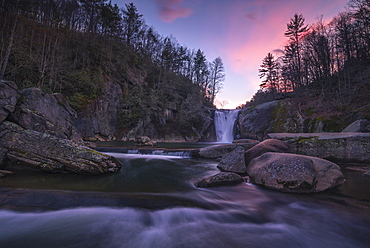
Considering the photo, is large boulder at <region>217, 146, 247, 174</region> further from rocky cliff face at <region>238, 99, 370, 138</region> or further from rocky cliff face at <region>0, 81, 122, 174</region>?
rocky cliff face at <region>238, 99, 370, 138</region>

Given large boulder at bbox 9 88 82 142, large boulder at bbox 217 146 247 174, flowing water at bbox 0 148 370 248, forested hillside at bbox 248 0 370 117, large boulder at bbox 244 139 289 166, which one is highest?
forested hillside at bbox 248 0 370 117

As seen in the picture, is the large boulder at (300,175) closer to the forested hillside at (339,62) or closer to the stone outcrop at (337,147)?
the stone outcrop at (337,147)

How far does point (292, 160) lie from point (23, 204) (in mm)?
6476

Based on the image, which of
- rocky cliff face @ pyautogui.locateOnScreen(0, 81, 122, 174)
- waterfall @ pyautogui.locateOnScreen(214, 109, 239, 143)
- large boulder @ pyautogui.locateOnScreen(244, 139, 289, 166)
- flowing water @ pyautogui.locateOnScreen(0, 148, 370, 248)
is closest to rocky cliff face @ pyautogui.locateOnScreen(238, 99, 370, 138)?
waterfall @ pyautogui.locateOnScreen(214, 109, 239, 143)

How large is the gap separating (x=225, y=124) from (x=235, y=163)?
22.2 meters

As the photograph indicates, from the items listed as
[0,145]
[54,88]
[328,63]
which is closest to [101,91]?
[54,88]

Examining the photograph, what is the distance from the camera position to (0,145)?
5008 millimetres

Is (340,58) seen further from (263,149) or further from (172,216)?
(172,216)

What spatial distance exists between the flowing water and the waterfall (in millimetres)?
21953

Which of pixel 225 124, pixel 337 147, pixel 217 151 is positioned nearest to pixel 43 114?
pixel 217 151

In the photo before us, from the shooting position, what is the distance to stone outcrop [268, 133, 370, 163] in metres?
6.59

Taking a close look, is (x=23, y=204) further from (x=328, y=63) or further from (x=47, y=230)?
(x=328, y=63)

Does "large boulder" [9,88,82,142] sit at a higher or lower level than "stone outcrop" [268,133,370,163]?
higher

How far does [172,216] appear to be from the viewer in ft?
10.5
